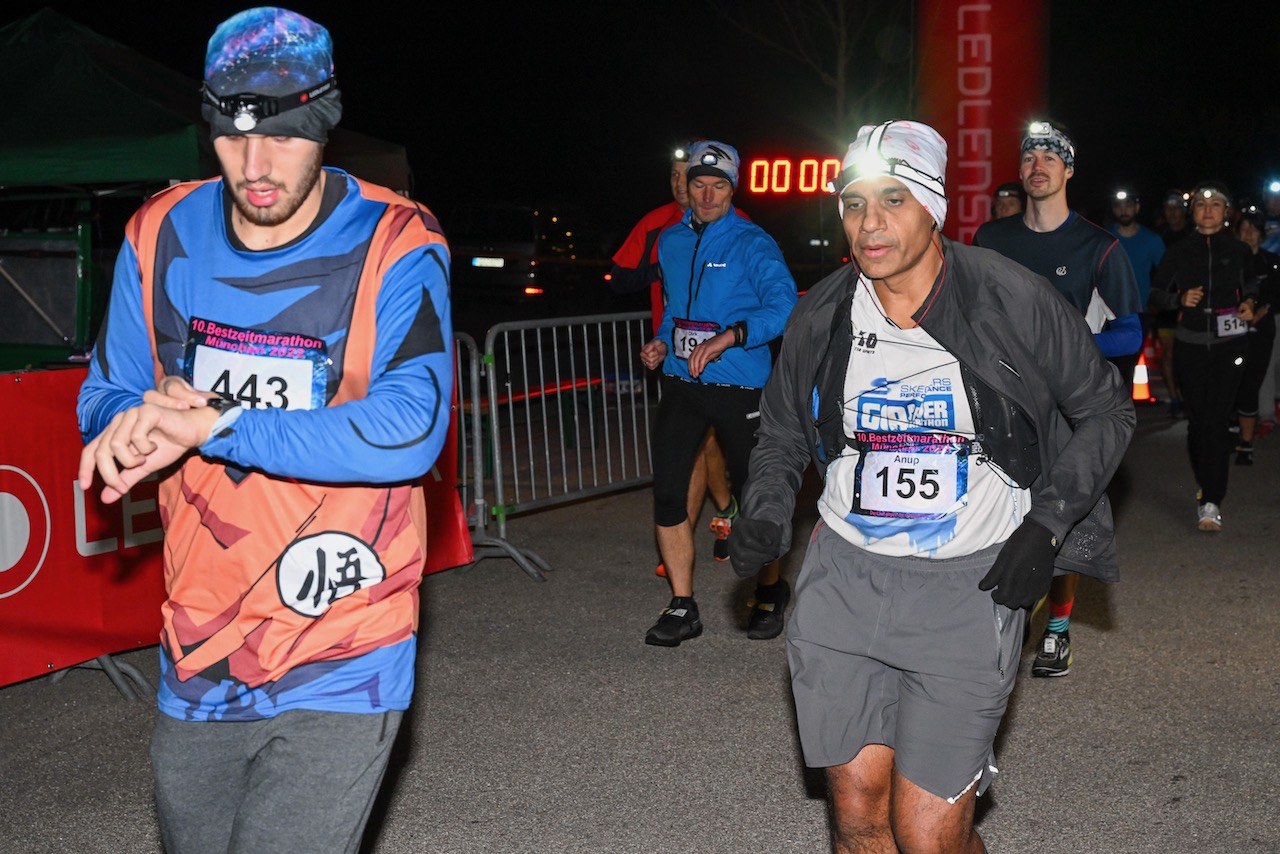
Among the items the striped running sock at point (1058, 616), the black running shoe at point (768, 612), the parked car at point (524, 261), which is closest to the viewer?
the striped running sock at point (1058, 616)

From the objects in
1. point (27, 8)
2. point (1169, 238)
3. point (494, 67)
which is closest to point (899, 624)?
point (1169, 238)

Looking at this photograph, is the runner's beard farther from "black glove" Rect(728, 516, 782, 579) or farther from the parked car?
the parked car

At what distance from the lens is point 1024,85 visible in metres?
11.9

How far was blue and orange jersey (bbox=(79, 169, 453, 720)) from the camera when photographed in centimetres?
254

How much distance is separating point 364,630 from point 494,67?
4363 cm

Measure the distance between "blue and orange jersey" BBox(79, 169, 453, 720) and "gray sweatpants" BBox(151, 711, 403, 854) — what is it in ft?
0.14

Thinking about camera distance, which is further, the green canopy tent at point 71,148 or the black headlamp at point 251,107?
the green canopy tent at point 71,148

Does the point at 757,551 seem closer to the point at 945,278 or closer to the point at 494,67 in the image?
the point at 945,278

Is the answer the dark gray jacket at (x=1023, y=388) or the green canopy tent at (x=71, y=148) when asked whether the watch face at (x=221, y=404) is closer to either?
the dark gray jacket at (x=1023, y=388)

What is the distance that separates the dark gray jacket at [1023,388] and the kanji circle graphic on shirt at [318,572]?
1150 millimetres

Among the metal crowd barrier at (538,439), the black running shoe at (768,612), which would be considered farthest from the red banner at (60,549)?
the black running shoe at (768,612)

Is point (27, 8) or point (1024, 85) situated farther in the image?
point (27, 8)

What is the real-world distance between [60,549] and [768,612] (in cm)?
327

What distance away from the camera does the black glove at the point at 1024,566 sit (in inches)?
122
